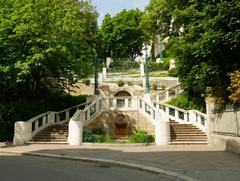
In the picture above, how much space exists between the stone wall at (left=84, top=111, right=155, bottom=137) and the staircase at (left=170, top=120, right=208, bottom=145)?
3.37 m

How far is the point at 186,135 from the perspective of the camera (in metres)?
22.8

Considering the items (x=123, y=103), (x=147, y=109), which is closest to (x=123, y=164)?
(x=147, y=109)

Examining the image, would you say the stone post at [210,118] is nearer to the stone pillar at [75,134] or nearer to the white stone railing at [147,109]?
the white stone railing at [147,109]

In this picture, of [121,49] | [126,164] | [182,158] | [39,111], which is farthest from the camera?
[121,49]

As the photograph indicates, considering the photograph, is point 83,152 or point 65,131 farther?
point 65,131

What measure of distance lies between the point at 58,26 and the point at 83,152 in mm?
9992

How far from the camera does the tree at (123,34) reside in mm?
67000

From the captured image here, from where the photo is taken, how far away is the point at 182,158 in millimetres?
15289

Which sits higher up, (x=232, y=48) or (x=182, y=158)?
(x=232, y=48)

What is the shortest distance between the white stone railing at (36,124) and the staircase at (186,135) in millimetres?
8475

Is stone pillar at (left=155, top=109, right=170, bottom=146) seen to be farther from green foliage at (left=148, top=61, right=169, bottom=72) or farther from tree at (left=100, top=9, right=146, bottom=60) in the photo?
tree at (left=100, top=9, right=146, bottom=60)

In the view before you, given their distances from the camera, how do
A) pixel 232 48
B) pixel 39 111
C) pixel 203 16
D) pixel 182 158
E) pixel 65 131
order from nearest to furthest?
pixel 182 158, pixel 232 48, pixel 203 16, pixel 65 131, pixel 39 111

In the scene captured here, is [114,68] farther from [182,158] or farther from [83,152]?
[182,158]

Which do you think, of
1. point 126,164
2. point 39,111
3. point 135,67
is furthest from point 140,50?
point 126,164
